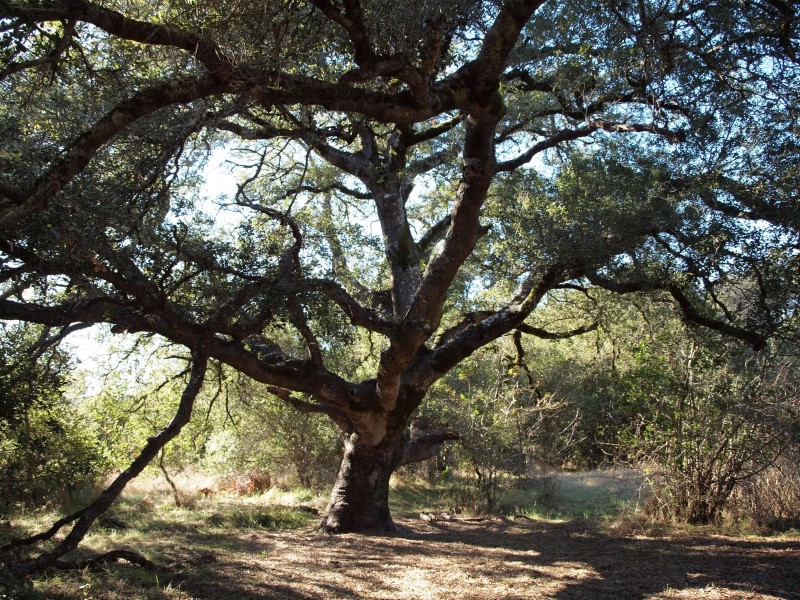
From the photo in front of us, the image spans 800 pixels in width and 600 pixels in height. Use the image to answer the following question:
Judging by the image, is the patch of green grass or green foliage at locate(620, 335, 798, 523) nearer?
green foliage at locate(620, 335, 798, 523)

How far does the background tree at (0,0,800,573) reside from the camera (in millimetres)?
4395

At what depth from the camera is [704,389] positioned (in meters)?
8.20

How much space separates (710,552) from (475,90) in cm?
548

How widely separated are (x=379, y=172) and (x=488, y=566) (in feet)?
17.3

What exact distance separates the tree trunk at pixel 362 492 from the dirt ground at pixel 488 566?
283mm

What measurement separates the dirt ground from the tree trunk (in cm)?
28

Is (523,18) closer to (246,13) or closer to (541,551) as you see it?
(246,13)

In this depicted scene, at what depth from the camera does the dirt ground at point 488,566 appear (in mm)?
5148

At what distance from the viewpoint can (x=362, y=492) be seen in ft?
27.3

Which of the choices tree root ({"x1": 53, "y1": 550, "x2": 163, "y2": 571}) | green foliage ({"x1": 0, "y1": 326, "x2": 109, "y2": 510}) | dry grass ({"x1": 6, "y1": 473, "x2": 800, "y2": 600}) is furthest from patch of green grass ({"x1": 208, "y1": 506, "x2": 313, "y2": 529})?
tree root ({"x1": 53, "y1": 550, "x2": 163, "y2": 571})

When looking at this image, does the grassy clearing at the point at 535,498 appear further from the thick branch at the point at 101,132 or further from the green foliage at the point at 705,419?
the thick branch at the point at 101,132

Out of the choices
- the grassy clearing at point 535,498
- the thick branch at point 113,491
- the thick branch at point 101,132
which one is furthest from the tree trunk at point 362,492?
the thick branch at point 101,132

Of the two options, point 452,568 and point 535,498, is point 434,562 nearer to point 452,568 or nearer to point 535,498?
point 452,568

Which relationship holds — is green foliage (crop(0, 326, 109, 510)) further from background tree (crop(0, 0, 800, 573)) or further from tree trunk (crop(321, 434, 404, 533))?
tree trunk (crop(321, 434, 404, 533))
